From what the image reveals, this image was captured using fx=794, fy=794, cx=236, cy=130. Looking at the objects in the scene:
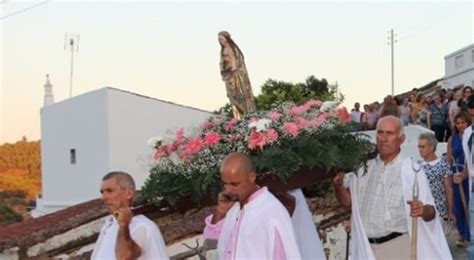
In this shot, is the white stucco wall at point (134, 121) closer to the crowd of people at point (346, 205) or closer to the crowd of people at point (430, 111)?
the crowd of people at point (430, 111)

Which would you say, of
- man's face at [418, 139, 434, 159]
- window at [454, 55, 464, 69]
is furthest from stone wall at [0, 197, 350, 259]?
window at [454, 55, 464, 69]

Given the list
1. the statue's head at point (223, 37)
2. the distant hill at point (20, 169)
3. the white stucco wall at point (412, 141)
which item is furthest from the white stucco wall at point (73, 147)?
the statue's head at point (223, 37)

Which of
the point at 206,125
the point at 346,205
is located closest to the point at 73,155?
the point at 206,125

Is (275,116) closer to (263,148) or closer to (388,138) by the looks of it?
(263,148)

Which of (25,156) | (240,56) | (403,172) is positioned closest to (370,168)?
(403,172)

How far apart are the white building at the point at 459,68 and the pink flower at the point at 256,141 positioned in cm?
2062

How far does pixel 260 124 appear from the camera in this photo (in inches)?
227

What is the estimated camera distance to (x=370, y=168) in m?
6.12

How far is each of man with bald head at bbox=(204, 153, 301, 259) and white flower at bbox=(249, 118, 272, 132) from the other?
2.56 feet

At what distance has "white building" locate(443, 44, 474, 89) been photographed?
2611 centimetres

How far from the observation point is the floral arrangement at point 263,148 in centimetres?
565

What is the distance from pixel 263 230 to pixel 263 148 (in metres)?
0.96

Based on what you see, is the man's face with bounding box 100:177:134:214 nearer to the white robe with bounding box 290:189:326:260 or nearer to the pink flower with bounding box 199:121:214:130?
the pink flower with bounding box 199:121:214:130

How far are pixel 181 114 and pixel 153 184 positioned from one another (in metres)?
18.1
